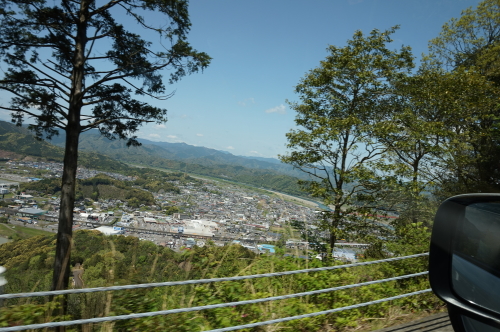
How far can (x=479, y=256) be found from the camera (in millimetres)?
1119

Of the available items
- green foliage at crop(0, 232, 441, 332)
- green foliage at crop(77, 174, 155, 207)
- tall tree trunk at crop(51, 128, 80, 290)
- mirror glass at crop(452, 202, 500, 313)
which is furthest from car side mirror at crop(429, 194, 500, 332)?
green foliage at crop(77, 174, 155, 207)

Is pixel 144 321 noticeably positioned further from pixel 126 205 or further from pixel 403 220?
pixel 126 205

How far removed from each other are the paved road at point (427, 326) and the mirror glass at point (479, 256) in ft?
4.92

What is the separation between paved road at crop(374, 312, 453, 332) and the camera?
230 centimetres

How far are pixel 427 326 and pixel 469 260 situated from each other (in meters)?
1.70

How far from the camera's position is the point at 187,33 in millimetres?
6945

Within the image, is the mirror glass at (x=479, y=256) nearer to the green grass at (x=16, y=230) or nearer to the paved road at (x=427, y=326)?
the paved road at (x=427, y=326)

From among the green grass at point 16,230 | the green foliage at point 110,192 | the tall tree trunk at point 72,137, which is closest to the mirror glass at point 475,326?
the tall tree trunk at point 72,137

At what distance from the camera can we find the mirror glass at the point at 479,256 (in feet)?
3.30

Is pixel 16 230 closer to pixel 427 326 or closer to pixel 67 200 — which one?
pixel 67 200

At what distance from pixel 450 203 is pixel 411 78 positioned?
11.1 meters

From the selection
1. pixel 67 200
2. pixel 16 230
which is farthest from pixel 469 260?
pixel 16 230

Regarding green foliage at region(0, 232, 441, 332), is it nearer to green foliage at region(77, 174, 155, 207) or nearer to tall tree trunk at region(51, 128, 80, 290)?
tall tree trunk at region(51, 128, 80, 290)

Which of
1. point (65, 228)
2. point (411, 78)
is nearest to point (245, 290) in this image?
point (65, 228)
